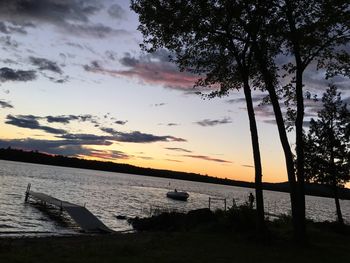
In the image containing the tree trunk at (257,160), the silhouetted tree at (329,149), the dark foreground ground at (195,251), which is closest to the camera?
the dark foreground ground at (195,251)

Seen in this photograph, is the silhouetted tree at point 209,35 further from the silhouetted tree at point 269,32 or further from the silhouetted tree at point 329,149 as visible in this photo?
the silhouetted tree at point 329,149

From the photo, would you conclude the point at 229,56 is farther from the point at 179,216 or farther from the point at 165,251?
the point at 179,216

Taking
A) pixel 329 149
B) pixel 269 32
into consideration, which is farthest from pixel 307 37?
pixel 329 149

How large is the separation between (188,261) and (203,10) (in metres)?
11.8

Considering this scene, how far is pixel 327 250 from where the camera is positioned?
63.6 feet

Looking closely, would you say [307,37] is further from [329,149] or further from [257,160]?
[329,149]


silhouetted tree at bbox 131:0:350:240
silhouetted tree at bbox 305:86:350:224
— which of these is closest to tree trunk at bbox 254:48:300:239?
silhouetted tree at bbox 131:0:350:240

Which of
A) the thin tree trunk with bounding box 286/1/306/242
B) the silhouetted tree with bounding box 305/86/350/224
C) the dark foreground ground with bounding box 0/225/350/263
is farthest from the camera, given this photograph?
the silhouetted tree with bounding box 305/86/350/224

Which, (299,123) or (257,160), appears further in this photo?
(257,160)

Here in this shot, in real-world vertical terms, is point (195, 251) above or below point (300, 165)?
below

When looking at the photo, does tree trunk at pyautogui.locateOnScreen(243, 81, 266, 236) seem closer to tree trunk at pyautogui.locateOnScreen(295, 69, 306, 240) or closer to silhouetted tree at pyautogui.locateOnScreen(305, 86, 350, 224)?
tree trunk at pyautogui.locateOnScreen(295, 69, 306, 240)

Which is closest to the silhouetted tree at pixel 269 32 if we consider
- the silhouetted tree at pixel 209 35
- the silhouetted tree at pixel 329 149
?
the silhouetted tree at pixel 209 35

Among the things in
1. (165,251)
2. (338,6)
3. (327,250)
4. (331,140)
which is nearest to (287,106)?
(338,6)

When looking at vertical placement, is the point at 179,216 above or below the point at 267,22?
below
